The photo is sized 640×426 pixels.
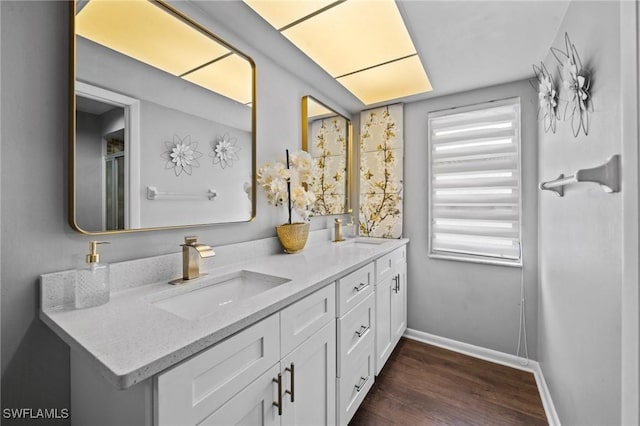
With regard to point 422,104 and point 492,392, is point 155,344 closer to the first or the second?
point 492,392

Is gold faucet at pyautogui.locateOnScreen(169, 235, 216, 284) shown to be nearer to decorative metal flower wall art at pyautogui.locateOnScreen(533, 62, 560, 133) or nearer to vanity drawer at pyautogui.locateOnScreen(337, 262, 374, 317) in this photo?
vanity drawer at pyautogui.locateOnScreen(337, 262, 374, 317)

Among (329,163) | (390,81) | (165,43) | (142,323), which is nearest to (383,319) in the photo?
(329,163)

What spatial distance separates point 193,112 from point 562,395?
7.61ft

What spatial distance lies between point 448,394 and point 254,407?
5.07ft

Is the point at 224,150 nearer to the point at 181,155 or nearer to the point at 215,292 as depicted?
the point at 181,155

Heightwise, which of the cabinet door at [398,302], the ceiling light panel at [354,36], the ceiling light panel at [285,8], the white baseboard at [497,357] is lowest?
the white baseboard at [497,357]

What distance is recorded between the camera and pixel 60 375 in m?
0.87

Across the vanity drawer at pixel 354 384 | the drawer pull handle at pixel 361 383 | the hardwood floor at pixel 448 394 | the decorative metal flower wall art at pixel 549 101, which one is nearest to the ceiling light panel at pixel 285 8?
the decorative metal flower wall art at pixel 549 101

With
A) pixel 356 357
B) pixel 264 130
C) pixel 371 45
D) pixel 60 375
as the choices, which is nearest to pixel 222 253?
pixel 60 375

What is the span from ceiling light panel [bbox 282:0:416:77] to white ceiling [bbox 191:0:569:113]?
0.06 meters

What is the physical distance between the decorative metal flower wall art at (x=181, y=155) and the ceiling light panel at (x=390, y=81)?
50.2 inches

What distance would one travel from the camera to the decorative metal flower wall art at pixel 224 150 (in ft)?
4.45

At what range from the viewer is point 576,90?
111cm

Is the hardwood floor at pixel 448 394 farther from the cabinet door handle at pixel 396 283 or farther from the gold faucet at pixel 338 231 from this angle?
the gold faucet at pixel 338 231
